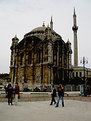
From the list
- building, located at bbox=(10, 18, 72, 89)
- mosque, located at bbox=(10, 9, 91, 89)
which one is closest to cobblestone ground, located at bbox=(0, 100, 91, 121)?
mosque, located at bbox=(10, 9, 91, 89)

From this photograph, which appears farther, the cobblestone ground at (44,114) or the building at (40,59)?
the building at (40,59)

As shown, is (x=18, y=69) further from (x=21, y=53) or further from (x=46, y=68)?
(x=46, y=68)

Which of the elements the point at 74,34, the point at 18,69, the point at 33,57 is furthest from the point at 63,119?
the point at 74,34

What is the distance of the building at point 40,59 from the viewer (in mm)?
40875

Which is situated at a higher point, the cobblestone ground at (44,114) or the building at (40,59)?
the building at (40,59)

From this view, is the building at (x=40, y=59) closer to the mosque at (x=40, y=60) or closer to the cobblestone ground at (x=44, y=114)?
the mosque at (x=40, y=60)

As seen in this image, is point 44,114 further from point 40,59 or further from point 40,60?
point 40,59

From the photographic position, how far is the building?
134 ft

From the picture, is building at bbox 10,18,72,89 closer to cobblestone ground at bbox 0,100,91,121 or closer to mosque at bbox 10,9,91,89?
mosque at bbox 10,9,91,89

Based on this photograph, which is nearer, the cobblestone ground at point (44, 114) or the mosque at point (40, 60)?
the cobblestone ground at point (44, 114)

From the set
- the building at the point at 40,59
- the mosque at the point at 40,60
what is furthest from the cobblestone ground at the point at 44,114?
the building at the point at 40,59

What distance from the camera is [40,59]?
42688 mm

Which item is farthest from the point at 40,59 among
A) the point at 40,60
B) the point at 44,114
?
the point at 44,114

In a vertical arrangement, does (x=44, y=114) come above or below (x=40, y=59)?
below
